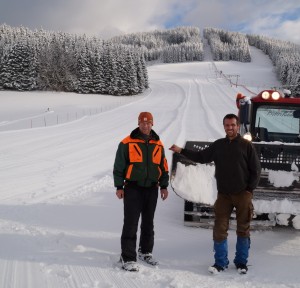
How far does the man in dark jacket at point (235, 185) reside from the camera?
13.0ft

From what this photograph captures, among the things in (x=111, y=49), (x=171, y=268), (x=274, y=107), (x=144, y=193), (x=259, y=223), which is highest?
(x=111, y=49)

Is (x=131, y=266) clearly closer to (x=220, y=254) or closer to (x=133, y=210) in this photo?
(x=133, y=210)

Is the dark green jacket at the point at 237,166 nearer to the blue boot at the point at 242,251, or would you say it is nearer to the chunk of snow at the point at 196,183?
the blue boot at the point at 242,251

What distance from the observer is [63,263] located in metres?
4.09

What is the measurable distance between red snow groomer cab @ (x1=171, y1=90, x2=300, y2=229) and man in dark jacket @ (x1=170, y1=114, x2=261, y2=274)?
91cm

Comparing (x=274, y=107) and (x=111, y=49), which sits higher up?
(x=111, y=49)

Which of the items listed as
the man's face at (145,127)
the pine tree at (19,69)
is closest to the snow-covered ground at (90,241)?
the man's face at (145,127)

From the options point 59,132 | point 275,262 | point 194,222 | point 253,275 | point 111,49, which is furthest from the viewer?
point 111,49

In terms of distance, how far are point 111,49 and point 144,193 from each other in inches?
2343

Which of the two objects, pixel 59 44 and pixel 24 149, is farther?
pixel 59 44

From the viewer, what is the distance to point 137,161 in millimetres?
4059

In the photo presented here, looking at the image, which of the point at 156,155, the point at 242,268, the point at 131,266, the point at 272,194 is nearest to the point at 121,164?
the point at 156,155

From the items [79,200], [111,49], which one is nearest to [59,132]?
[79,200]

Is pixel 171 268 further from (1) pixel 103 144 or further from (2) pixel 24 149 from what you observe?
(1) pixel 103 144
